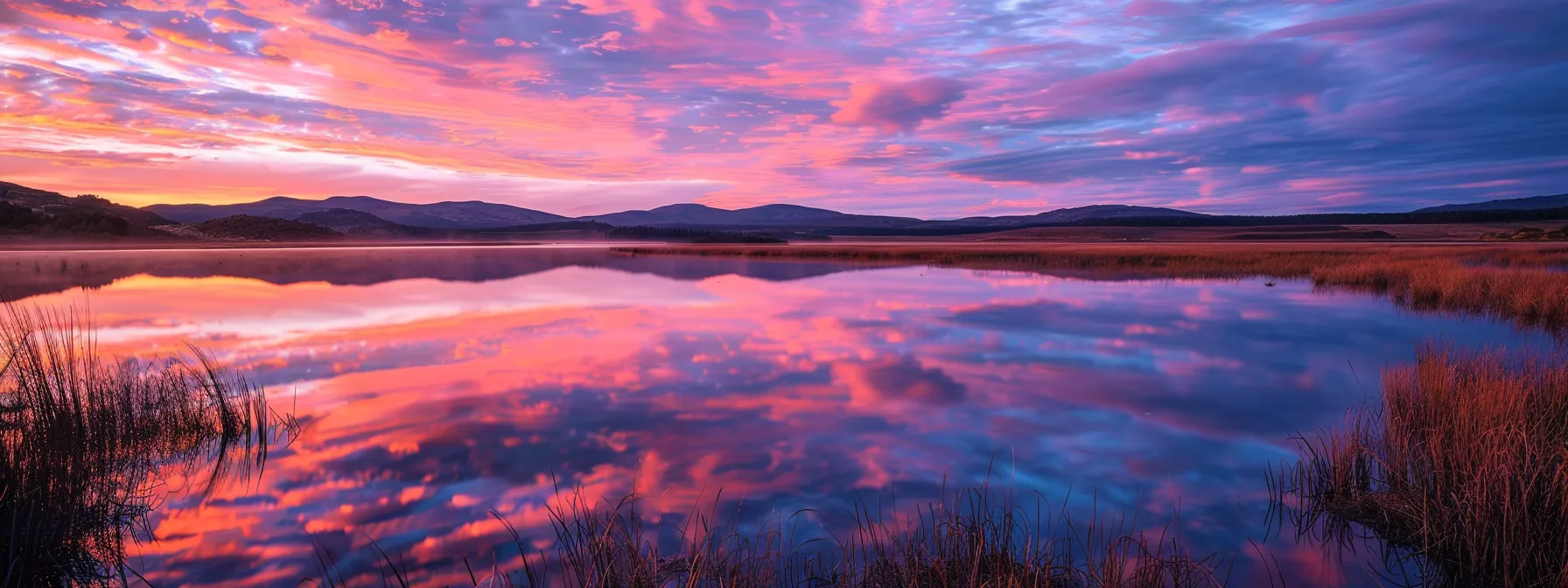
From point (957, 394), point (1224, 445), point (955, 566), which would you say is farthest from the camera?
point (957, 394)

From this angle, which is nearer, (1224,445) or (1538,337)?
(1224,445)

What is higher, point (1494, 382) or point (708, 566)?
point (1494, 382)

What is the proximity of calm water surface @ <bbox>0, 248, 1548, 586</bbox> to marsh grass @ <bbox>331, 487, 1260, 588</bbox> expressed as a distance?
0.24m

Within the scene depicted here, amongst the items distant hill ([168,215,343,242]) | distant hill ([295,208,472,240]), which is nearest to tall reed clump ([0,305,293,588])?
distant hill ([168,215,343,242])

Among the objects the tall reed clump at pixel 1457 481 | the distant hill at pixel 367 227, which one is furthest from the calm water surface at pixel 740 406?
the distant hill at pixel 367 227

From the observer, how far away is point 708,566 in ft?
13.4

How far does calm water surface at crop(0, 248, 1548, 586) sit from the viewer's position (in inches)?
207

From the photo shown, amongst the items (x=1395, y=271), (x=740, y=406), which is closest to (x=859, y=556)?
(x=740, y=406)

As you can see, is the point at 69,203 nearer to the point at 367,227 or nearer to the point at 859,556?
the point at 367,227

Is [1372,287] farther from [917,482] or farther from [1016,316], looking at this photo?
[917,482]

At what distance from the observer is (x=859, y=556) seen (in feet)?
15.6

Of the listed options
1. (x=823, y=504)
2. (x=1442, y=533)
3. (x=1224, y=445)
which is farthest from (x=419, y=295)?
(x=1442, y=533)

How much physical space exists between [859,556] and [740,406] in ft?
13.3

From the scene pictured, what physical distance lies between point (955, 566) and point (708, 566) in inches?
52.8
